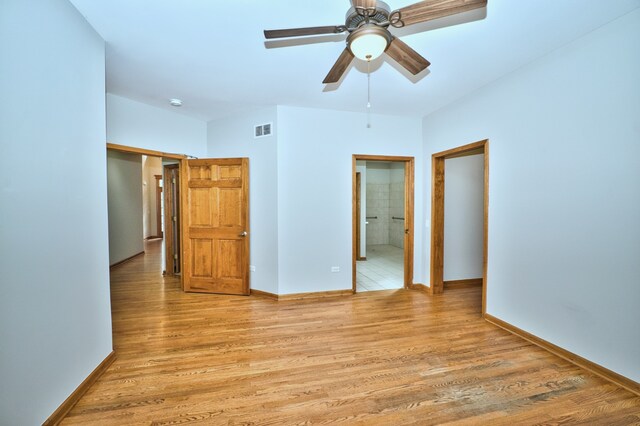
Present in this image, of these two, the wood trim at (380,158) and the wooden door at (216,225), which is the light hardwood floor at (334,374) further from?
the wood trim at (380,158)

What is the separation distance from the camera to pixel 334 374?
2.24m

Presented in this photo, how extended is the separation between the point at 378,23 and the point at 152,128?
3.43 metres

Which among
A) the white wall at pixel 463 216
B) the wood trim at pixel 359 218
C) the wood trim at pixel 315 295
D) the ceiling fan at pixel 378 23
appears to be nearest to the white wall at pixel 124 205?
the wood trim at pixel 315 295

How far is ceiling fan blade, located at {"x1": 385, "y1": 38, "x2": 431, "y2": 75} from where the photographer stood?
1791mm

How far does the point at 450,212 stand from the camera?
4516mm

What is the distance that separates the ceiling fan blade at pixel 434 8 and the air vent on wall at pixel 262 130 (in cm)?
265

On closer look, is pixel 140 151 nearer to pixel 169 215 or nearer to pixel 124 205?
pixel 169 215

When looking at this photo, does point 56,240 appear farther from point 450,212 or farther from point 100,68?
point 450,212

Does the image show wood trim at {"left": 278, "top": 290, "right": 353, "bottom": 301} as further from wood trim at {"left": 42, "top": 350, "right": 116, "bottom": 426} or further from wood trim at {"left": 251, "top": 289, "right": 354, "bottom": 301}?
wood trim at {"left": 42, "top": 350, "right": 116, "bottom": 426}

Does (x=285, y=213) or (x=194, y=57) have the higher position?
(x=194, y=57)

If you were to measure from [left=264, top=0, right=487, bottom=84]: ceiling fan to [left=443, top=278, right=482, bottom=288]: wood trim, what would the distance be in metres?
3.69

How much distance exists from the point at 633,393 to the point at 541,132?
7.03 feet

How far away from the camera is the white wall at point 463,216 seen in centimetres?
451

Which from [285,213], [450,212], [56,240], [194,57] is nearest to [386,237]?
[450,212]
